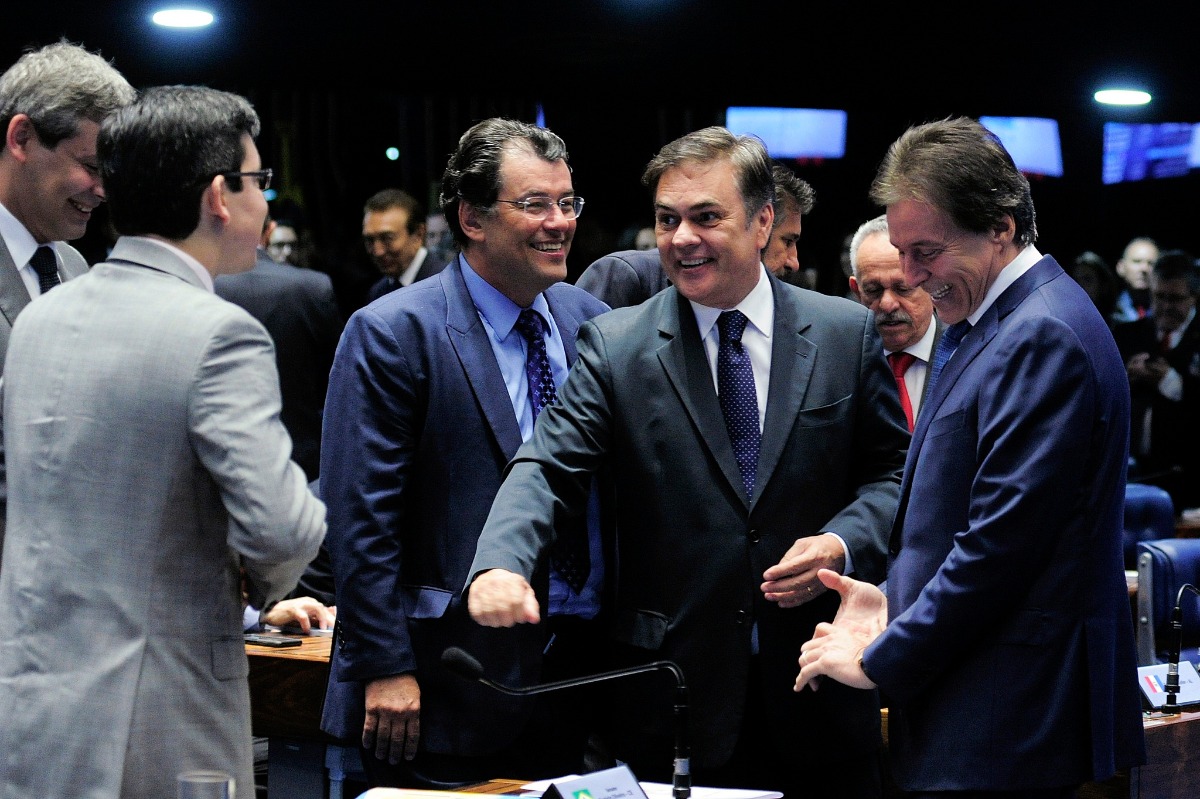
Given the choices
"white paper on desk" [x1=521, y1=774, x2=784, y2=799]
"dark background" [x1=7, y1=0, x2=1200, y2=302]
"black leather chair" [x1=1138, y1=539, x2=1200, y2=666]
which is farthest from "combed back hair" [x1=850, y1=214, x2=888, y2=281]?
"dark background" [x1=7, y1=0, x2=1200, y2=302]

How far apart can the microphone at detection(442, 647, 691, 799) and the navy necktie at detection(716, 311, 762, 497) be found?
24.1 inches

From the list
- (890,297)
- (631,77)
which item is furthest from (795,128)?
(890,297)

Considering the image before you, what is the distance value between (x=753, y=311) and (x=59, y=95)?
1299mm

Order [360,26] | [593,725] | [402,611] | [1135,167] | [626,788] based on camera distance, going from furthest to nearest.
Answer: [1135,167] → [360,26] → [593,725] → [402,611] → [626,788]

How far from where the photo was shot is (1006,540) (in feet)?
7.11

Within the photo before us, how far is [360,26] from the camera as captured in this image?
21.5 feet

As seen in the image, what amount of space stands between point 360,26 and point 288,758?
159 inches

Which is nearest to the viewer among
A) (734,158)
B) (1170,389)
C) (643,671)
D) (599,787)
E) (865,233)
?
(599,787)

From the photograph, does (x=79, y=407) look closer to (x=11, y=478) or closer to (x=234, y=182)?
(x=11, y=478)

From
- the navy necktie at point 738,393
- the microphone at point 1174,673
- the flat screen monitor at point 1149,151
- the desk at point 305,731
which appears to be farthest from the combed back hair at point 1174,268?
the navy necktie at point 738,393

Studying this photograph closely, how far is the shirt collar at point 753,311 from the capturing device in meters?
2.76

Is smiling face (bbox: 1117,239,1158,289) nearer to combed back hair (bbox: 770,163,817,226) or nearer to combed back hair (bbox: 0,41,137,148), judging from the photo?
combed back hair (bbox: 770,163,817,226)

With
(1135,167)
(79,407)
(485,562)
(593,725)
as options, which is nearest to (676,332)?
(485,562)

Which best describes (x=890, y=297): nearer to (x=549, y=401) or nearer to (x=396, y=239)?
(x=549, y=401)
